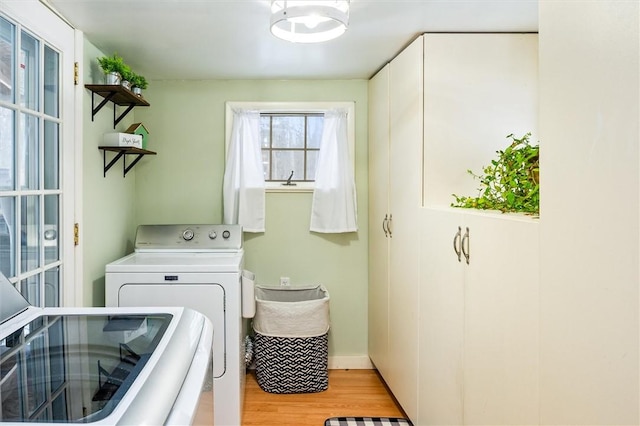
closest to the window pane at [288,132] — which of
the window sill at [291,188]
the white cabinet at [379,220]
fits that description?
the window sill at [291,188]

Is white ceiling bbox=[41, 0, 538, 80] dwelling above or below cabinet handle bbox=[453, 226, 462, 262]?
above

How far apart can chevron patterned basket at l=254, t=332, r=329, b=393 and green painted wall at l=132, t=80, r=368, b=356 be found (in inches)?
17.4

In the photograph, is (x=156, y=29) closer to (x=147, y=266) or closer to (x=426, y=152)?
(x=147, y=266)

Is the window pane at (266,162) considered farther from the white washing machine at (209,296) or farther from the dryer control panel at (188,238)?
the white washing machine at (209,296)

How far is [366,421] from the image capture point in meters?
2.42

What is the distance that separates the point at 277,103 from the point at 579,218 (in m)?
2.43

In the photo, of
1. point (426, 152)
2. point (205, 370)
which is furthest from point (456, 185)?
point (205, 370)

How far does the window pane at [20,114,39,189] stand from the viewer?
169 cm

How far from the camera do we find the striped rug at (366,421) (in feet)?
7.82

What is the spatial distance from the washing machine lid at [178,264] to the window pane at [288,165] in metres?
0.86

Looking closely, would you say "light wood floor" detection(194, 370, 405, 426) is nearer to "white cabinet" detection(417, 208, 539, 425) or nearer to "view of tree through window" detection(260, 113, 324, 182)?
"white cabinet" detection(417, 208, 539, 425)

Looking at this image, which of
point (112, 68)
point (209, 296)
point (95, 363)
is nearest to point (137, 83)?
point (112, 68)

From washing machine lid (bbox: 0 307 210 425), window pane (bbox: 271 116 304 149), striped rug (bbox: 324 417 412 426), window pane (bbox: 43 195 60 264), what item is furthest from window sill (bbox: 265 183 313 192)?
washing machine lid (bbox: 0 307 210 425)

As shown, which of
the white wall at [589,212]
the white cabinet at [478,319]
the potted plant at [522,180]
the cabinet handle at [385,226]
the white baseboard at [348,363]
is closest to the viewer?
the white wall at [589,212]
